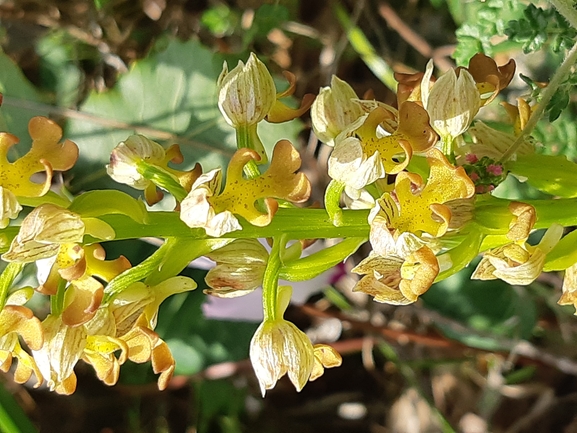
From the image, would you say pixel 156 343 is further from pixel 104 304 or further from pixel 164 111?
pixel 164 111

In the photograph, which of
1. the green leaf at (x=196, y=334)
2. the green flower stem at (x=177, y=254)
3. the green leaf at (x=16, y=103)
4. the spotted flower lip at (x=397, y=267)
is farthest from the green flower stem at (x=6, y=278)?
the green leaf at (x=196, y=334)

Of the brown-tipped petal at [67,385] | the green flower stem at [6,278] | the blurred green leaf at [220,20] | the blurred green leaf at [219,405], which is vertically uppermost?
the green flower stem at [6,278]

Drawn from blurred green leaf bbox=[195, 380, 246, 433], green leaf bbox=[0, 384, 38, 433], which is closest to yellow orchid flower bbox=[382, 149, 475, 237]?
green leaf bbox=[0, 384, 38, 433]

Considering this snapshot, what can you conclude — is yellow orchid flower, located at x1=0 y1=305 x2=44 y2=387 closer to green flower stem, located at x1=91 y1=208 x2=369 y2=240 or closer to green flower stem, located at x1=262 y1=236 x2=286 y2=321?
green flower stem, located at x1=91 y1=208 x2=369 y2=240

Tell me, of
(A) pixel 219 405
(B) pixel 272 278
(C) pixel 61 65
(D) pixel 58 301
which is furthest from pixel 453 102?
(A) pixel 219 405

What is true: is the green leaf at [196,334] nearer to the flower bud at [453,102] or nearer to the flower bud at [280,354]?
the flower bud at [280,354]

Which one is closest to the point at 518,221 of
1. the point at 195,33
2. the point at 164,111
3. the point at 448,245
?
the point at 448,245
